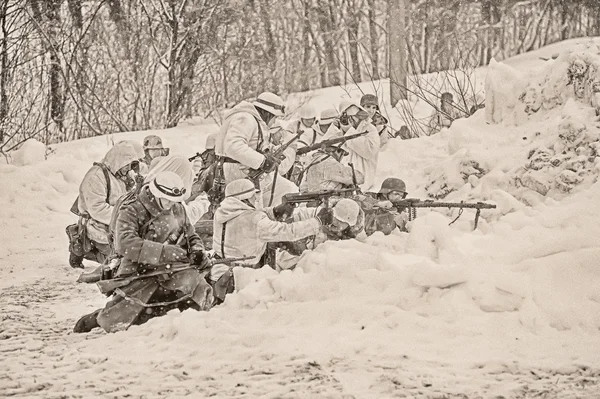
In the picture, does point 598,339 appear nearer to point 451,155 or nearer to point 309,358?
point 309,358

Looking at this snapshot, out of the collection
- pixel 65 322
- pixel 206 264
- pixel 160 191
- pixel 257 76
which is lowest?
pixel 65 322

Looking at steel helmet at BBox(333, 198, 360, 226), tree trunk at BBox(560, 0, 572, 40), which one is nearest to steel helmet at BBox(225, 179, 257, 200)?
steel helmet at BBox(333, 198, 360, 226)

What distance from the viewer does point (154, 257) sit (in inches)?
238

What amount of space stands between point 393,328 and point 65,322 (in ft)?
9.40

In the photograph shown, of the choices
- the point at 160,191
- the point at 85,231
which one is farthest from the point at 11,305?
the point at 160,191

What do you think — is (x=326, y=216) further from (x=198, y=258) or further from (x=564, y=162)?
(x=564, y=162)

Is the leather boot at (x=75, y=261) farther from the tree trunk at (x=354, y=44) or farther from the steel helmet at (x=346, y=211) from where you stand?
the tree trunk at (x=354, y=44)

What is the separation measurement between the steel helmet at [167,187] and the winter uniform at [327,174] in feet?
8.64

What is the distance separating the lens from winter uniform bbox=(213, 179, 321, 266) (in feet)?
21.7

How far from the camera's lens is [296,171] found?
10469 millimetres

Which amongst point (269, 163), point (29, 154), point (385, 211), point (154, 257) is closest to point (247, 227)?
point (154, 257)

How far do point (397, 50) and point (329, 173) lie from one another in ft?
27.5

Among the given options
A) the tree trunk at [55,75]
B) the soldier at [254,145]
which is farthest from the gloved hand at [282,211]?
the tree trunk at [55,75]

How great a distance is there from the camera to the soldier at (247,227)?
6.60 meters
